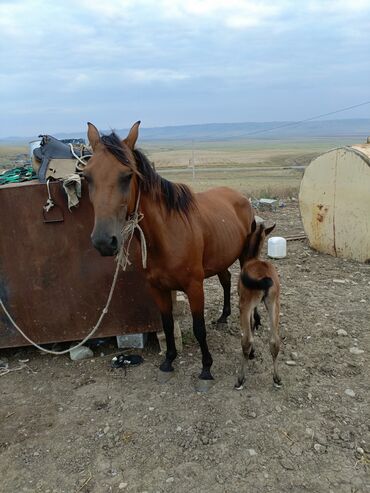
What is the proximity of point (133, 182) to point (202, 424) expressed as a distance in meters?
1.92

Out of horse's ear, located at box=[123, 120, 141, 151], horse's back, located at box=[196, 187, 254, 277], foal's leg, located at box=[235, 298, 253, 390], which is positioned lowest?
foal's leg, located at box=[235, 298, 253, 390]

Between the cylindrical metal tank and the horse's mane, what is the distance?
Result: 3.81 metres

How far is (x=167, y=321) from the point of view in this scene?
3973mm

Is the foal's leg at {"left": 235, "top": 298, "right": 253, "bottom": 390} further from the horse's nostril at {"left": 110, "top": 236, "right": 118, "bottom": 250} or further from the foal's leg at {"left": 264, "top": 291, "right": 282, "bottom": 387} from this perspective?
the horse's nostril at {"left": 110, "top": 236, "right": 118, "bottom": 250}

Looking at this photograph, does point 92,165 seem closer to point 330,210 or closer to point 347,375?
point 347,375

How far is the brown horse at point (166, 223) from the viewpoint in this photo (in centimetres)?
283

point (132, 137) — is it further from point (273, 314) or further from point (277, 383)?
point (277, 383)

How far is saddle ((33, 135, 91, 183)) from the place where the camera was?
4.04 metres

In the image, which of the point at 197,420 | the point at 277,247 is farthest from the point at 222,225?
the point at 277,247

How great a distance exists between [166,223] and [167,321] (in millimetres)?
1005

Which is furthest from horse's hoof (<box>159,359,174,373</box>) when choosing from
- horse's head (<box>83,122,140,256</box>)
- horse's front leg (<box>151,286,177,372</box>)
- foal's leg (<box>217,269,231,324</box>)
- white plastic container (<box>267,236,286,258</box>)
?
white plastic container (<box>267,236,286,258</box>)

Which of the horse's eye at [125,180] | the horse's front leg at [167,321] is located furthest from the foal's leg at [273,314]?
the horse's eye at [125,180]

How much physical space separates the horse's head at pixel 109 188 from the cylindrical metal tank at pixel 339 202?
4.73m

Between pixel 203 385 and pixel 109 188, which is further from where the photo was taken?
pixel 203 385
